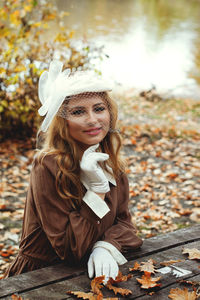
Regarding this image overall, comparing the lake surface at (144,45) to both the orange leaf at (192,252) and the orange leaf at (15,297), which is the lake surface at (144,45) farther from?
the orange leaf at (15,297)

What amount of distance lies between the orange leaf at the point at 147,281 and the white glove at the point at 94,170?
20.5 inches

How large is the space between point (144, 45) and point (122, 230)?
Result: 593 inches

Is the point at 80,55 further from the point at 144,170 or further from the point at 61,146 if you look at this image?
the point at 61,146

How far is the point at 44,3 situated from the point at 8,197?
3239 millimetres

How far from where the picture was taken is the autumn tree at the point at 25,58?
18.7ft

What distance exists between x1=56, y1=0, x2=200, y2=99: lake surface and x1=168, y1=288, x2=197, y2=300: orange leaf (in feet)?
14.9

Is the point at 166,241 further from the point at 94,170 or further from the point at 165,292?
the point at 94,170

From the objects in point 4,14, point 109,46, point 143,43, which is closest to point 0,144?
point 4,14

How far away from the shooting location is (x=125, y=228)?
250cm

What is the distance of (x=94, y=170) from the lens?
2162 mm

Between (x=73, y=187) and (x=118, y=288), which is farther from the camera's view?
(x=73, y=187)

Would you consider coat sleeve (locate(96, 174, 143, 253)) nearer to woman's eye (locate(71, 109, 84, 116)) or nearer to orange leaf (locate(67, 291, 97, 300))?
orange leaf (locate(67, 291, 97, 300))

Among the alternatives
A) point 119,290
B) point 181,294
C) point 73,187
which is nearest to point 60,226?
point 73,187

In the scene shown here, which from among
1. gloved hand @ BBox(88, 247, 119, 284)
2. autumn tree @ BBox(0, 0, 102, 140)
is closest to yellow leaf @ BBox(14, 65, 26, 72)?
autumn tree @ BBox(0, 0, 102, 140)
